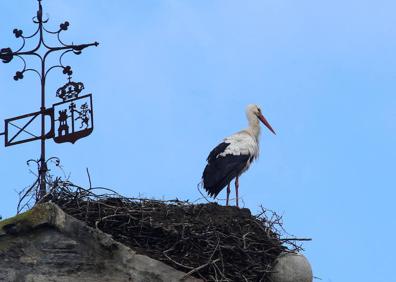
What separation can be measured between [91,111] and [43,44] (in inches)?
36.0

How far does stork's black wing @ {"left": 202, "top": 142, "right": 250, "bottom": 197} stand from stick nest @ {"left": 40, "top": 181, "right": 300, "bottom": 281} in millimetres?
1727

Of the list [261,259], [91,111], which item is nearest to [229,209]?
[261,259]

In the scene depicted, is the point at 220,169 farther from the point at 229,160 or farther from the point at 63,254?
the point at 63,254

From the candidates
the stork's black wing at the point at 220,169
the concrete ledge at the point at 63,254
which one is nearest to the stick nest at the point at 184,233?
the concrete ledge at the point at 63,254

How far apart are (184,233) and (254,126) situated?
→ 417cm

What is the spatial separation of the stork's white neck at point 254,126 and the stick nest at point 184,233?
3243 millimetres

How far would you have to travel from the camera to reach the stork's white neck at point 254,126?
13.8 meters

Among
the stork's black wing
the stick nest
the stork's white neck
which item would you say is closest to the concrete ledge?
the stick nest

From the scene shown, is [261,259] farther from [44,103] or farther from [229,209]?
[44,103]

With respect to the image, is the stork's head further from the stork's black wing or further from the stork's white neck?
the stork's black wing

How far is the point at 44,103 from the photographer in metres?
10.4

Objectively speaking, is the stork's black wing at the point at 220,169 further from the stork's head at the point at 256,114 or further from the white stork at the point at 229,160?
the stork's head at the point at 256,114

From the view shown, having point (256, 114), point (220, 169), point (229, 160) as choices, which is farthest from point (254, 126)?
point (220, 169)

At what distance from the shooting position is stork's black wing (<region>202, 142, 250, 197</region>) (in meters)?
12.4
